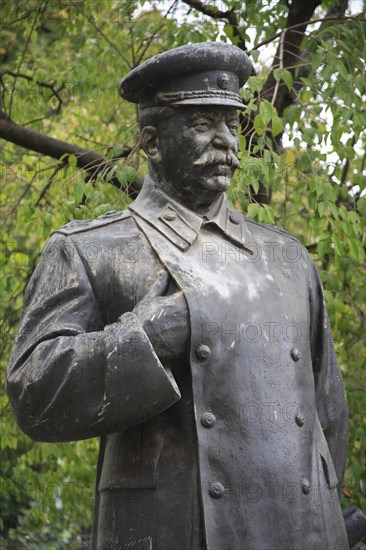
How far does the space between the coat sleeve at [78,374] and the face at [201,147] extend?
506 mm

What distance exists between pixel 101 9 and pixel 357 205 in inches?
84.9

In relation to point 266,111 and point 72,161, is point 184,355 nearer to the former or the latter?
point 266,111

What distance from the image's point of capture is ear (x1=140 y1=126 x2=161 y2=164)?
14.6 feet

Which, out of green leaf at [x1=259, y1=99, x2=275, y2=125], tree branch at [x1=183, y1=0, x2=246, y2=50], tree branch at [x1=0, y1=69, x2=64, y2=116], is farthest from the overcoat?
tree branch at [x1=0, y1=69, x2=64, y2=116]

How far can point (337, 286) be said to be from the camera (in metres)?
7.74

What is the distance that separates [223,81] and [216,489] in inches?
51.1

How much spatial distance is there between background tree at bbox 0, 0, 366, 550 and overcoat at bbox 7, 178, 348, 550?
2198 millimetres

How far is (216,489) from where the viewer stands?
162 inches

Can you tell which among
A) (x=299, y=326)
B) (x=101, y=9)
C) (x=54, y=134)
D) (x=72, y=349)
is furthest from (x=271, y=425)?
(x=54, y=134)

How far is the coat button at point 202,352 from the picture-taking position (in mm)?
4176

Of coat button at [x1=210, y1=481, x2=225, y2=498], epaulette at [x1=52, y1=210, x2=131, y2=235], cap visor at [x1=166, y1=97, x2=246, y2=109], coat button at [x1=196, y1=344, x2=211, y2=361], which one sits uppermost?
cap visor at [x1=166, y1=97, x2=246, y2=109]

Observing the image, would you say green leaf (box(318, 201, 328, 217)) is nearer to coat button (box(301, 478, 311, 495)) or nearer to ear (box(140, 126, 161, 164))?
ear (box(140, 126, 161, 164))

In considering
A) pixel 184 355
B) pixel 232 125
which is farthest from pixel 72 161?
pixel 184 355

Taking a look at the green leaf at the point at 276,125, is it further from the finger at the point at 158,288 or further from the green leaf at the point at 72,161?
the finger at the point at 158,288
